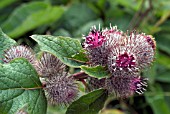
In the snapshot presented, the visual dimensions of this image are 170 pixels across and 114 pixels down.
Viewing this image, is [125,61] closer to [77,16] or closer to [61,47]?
[61,47]

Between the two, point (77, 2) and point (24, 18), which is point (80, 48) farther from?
point (77, 2)

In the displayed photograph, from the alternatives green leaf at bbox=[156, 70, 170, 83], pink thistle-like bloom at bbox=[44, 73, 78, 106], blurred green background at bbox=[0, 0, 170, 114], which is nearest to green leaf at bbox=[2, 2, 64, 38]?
blurred green background at bbox=[0, 0, 170, 114]

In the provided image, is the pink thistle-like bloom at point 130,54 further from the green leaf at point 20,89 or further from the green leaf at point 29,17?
the green leaf at point 29,17

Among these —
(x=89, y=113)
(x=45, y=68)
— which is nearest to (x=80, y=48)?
(x=45, y=68)

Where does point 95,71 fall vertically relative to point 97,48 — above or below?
below

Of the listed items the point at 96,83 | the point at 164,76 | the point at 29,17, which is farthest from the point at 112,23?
the point at 96,83
